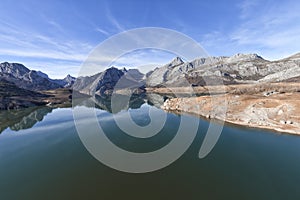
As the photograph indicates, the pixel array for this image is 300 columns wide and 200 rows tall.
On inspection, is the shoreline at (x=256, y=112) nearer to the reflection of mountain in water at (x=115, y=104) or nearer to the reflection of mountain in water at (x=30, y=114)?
the reflection of mountain in water at (x=30, y=114)

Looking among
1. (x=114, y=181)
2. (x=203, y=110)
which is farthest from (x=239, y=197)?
(x=203, y=110)

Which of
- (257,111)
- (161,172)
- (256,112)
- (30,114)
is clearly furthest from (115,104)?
(161,172)

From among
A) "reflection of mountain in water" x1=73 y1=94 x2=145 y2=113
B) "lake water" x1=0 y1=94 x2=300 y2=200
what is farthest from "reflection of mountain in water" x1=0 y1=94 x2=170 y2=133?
"lake water" x1=0 y1=94 x2=300 y2=200

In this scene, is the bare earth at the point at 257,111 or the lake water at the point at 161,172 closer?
the lake water at the point at 161,172

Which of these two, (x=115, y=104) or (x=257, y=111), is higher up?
(x=257, y=111)

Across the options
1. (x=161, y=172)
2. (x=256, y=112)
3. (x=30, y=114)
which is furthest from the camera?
(x=30, y=114)

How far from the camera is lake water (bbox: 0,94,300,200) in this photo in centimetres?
2733

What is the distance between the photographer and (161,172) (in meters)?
33.2

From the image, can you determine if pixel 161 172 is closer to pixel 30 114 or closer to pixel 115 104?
pixel 30 114

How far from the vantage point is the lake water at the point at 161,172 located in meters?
27.3

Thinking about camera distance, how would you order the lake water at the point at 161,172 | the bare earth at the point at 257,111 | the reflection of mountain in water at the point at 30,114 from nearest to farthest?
the lake water at the point at 161,172 < the bare earth at the point at 257,111 < the reflection of mountain in water at the point at 30,114

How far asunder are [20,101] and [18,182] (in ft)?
401

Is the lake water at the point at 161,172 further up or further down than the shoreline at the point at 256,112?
further down

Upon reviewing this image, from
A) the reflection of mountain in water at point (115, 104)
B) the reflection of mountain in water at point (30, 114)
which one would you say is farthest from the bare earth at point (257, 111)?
A: the reflection of mountain in water at point (115, 104)
